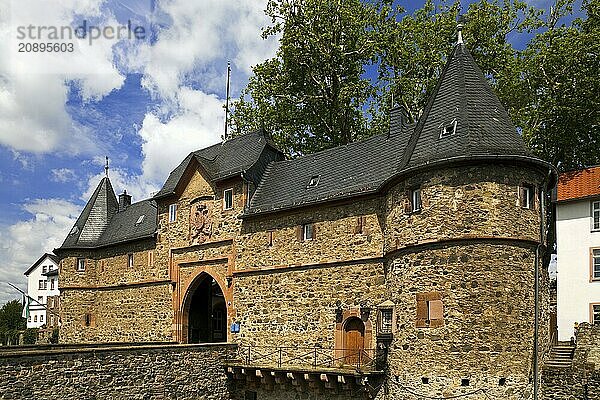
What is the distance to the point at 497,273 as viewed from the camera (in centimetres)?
1633

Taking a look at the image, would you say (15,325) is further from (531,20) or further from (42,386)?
(531,20)

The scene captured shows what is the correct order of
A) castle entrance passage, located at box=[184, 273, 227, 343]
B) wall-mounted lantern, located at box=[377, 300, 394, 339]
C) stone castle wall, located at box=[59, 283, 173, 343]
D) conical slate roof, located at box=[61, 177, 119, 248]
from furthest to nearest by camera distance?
conical slate roof, located at box=[61, 177, 119, 248]
castle entrance passage, located at box=[184, 273, 227, 343]
stone castle wall, located at box=[59, 283, 173, 343]
wall-mounted lantern, located at box=[377, 300, 394, 339]

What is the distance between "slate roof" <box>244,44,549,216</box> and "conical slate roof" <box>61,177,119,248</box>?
43.7 feet

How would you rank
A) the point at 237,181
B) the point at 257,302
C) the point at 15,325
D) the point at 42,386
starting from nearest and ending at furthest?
the point at 42,386 → the point at 257,302 → the point at 237,181 → the point at 15,325

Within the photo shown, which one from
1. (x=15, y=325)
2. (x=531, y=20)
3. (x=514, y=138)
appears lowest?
(x=15, y=325)

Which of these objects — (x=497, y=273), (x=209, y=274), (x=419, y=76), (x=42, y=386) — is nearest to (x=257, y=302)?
(x=209, y=274)

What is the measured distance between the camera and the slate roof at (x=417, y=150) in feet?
55.6

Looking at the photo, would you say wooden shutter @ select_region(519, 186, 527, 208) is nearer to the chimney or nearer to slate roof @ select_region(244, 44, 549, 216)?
slate roof @ select_region(244, 44, 549, 216)

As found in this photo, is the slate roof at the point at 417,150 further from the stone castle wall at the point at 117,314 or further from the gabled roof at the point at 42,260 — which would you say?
the gabled roof at the point at 42,260

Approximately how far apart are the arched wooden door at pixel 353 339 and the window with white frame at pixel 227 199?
7253 millimetres

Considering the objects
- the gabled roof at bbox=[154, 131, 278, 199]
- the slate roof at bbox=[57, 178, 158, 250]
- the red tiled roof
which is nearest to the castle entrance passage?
the slate roof at bbox=[57, 178, 158, 250]

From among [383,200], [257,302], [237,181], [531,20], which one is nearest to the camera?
[383,200]

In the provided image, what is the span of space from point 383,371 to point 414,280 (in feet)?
9.55

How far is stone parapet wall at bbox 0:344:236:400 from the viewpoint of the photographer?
17.4 m
